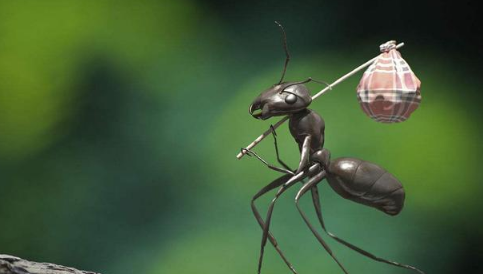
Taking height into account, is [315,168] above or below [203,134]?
below

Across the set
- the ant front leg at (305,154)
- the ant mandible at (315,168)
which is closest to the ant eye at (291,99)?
the ant mandible at (315,168)

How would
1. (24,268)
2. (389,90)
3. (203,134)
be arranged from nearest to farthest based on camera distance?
1. (24,268)
2. (389,90)
3. (203,134)

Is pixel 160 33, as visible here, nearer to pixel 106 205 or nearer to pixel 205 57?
pixel 205 57

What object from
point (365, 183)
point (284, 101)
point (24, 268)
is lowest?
point (24, 268)

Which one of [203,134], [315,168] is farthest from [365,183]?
[203,134]

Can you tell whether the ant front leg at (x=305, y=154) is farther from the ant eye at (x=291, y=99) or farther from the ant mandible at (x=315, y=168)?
the ant eye at (x=291, y=99)

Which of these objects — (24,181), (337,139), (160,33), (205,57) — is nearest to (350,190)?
(337,139)

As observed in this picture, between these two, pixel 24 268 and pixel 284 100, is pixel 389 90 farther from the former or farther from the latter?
pixel 24 268
